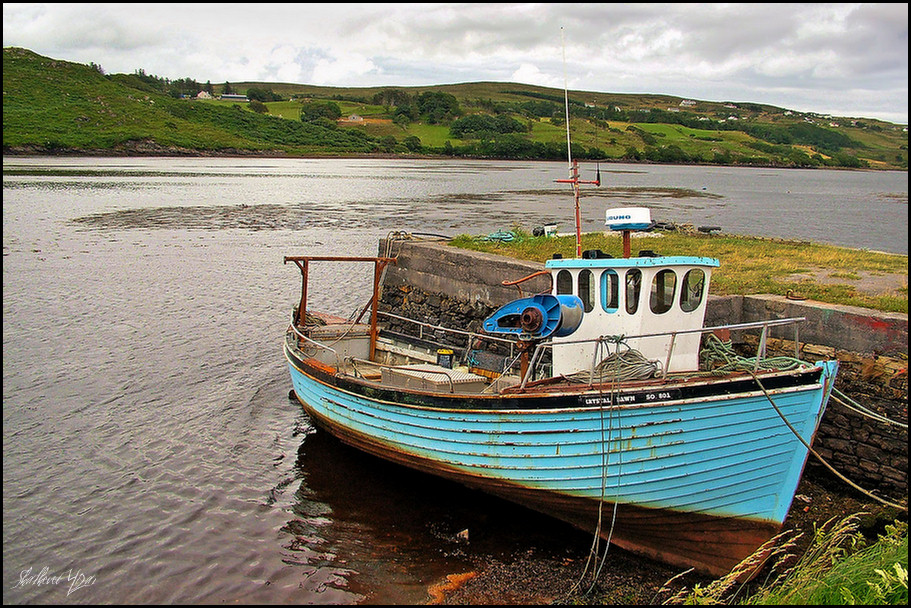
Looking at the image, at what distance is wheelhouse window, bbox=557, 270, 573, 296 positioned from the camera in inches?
416

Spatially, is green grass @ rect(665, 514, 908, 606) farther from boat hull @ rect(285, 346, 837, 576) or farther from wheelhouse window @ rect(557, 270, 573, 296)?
wheelhouse window @ rect(557, 270, 573, 296)

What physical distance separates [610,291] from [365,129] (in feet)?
464

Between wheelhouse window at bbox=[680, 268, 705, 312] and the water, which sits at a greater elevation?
wheelhouse window at bbox=[680, 268, 705, 312]

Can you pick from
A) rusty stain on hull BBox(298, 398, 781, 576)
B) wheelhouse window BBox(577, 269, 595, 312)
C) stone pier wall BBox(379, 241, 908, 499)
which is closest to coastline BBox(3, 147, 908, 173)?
stone pier wall BBox(379, 241, 908, 499)

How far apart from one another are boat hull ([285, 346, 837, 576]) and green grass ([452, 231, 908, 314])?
4171 millimetres

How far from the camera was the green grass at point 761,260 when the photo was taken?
1287 centimetres

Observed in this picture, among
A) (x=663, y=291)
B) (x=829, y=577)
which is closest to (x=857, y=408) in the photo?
(x=663, y=291)

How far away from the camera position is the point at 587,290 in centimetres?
1045

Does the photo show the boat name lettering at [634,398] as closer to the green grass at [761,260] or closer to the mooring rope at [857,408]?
the mooring rope at [857,408]

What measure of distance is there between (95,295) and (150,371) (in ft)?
28.2

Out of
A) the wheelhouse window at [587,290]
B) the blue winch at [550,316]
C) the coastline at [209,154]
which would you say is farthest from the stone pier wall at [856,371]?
the coastline at [209,154]

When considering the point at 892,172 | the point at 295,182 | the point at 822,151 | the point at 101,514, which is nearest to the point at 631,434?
the point at 101,514

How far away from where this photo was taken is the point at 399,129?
14512cm

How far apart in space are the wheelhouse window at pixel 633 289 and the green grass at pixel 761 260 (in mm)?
4081
